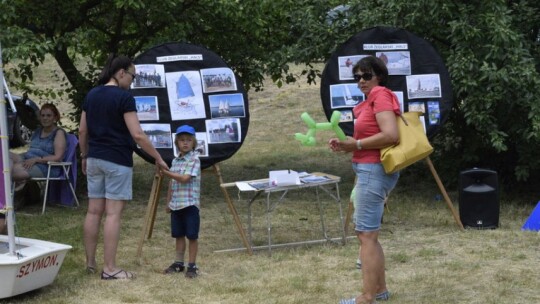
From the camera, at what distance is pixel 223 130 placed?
7.71m

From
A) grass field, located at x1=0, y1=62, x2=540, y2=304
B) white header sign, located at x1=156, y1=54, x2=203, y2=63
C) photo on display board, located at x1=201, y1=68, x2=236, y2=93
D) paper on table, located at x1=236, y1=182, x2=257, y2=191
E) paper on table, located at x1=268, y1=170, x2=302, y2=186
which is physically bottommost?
grass field, located at x1=0, y1=62, x2=540, y2=304

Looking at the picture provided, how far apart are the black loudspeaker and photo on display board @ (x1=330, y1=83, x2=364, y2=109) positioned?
118 centimetres

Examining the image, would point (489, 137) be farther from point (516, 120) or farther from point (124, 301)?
point (124, 301)

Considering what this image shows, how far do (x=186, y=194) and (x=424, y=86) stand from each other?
8.78 feet

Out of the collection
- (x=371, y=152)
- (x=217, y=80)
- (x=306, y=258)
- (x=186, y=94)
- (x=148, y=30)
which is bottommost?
(x=306, y=258)

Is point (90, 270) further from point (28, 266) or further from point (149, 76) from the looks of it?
point (149, 76)

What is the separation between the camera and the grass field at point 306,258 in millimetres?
6223

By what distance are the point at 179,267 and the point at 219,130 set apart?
1327 mm

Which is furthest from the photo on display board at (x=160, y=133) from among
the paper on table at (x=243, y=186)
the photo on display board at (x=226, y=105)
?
the paper on table at (x=243, y=186)

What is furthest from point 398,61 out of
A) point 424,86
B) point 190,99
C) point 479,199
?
point 190,99

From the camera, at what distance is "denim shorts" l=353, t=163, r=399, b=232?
5562 mm

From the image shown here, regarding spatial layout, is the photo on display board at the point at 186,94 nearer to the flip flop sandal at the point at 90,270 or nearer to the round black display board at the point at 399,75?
the round black display board at the point at 399,75

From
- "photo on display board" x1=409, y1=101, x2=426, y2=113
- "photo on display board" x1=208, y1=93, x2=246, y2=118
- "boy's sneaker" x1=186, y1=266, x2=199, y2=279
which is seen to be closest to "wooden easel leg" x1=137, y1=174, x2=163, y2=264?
"boy's sneaker" x1=186, y1=266, x2=199, y2=279

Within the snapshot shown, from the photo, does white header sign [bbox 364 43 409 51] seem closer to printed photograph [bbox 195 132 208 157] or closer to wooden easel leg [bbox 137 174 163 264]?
printed photograph [bbox 195 132 208 157]
